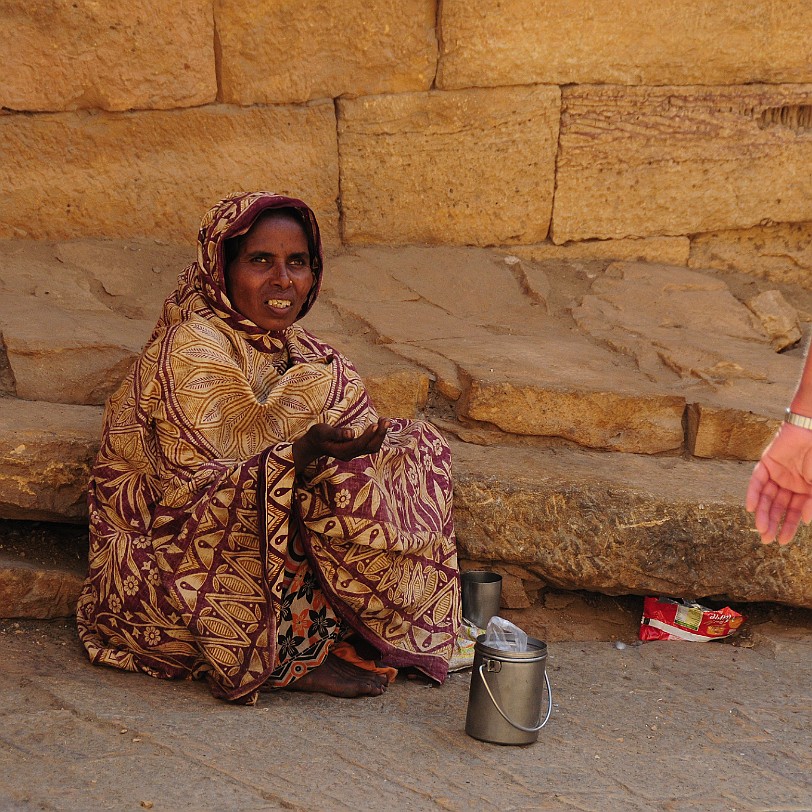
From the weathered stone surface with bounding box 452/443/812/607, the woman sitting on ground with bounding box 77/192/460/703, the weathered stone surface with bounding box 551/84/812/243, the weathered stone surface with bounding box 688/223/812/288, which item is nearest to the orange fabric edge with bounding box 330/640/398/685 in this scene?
the woman sitting on ground with bounding box 77/192/460/703

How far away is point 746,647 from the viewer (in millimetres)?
3928

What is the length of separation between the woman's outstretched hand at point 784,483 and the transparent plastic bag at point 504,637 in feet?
3.19

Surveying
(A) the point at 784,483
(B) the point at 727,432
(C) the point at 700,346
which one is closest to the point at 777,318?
(C) the point at 700,346

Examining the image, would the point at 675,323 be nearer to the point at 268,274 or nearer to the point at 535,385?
the point at 535,385

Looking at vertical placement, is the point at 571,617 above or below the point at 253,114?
below

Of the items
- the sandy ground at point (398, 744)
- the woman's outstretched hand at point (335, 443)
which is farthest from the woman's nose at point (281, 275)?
the sandy ground at point (398, 744)

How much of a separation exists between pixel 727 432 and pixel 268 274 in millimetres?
1949

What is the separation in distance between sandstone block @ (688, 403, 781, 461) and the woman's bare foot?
171 centimetres

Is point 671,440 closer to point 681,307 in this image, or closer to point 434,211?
point 681,307

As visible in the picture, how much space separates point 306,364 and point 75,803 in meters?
1.53

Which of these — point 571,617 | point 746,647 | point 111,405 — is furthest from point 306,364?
point 746,647

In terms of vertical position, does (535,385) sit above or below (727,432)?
above

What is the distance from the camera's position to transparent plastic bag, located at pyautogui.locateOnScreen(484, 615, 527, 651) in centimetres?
302

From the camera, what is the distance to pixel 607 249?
5.59 metres
